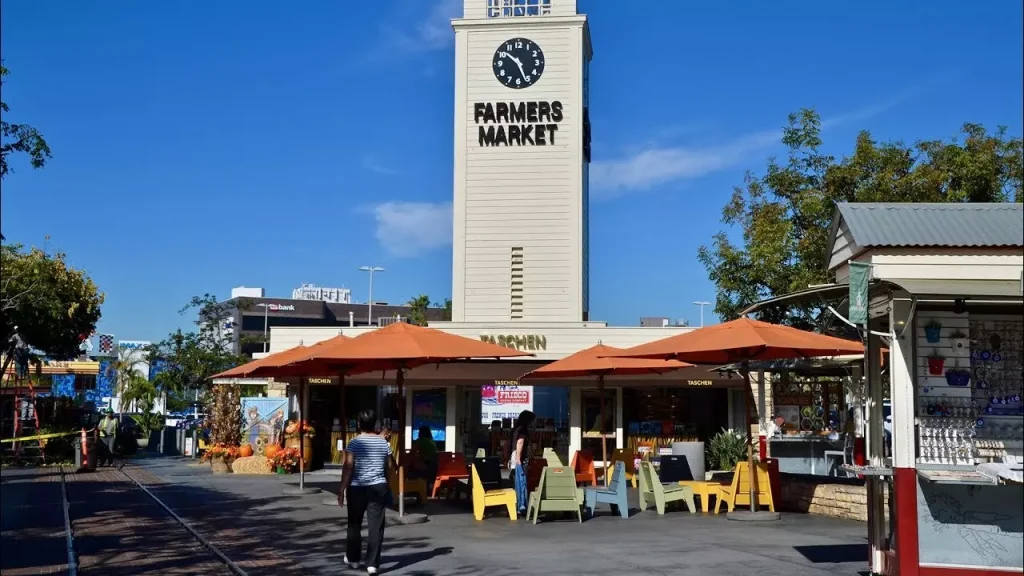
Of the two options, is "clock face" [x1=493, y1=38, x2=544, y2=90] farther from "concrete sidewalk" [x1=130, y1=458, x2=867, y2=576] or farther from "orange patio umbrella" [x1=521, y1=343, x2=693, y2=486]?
"concrete sidewalk" [x1=130, y1=458, x2=867, y2=576]

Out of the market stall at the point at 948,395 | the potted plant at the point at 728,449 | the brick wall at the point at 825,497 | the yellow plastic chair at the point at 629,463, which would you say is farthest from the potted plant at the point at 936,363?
the potted plant at the point at 728,449

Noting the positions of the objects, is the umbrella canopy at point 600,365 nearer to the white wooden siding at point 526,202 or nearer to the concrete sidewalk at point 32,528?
the concrete sidewalk at point 32,528

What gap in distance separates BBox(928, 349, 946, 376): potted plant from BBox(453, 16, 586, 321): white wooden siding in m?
21.0

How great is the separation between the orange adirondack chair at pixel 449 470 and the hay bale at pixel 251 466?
8447 millimetres

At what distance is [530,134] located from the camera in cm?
2956

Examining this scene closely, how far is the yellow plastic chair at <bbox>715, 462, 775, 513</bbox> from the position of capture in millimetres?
14244

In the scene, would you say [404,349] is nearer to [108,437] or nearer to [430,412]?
[430,412]

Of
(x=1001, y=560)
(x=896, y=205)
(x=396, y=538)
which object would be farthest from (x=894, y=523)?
(x=396, y=538)

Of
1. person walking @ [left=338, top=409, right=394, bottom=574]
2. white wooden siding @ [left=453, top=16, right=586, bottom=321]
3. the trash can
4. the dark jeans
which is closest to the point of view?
the dark jeans

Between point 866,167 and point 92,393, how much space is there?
47.8 meters

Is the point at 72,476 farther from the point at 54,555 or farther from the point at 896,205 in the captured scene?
the point at 896,205

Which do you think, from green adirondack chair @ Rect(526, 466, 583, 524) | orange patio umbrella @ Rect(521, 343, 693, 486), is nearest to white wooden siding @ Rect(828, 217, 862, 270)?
green adirondack chair @ Rect(526, 466, 583, 524)

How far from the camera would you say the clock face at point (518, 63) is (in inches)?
1174

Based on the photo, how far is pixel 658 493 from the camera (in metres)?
14.6
